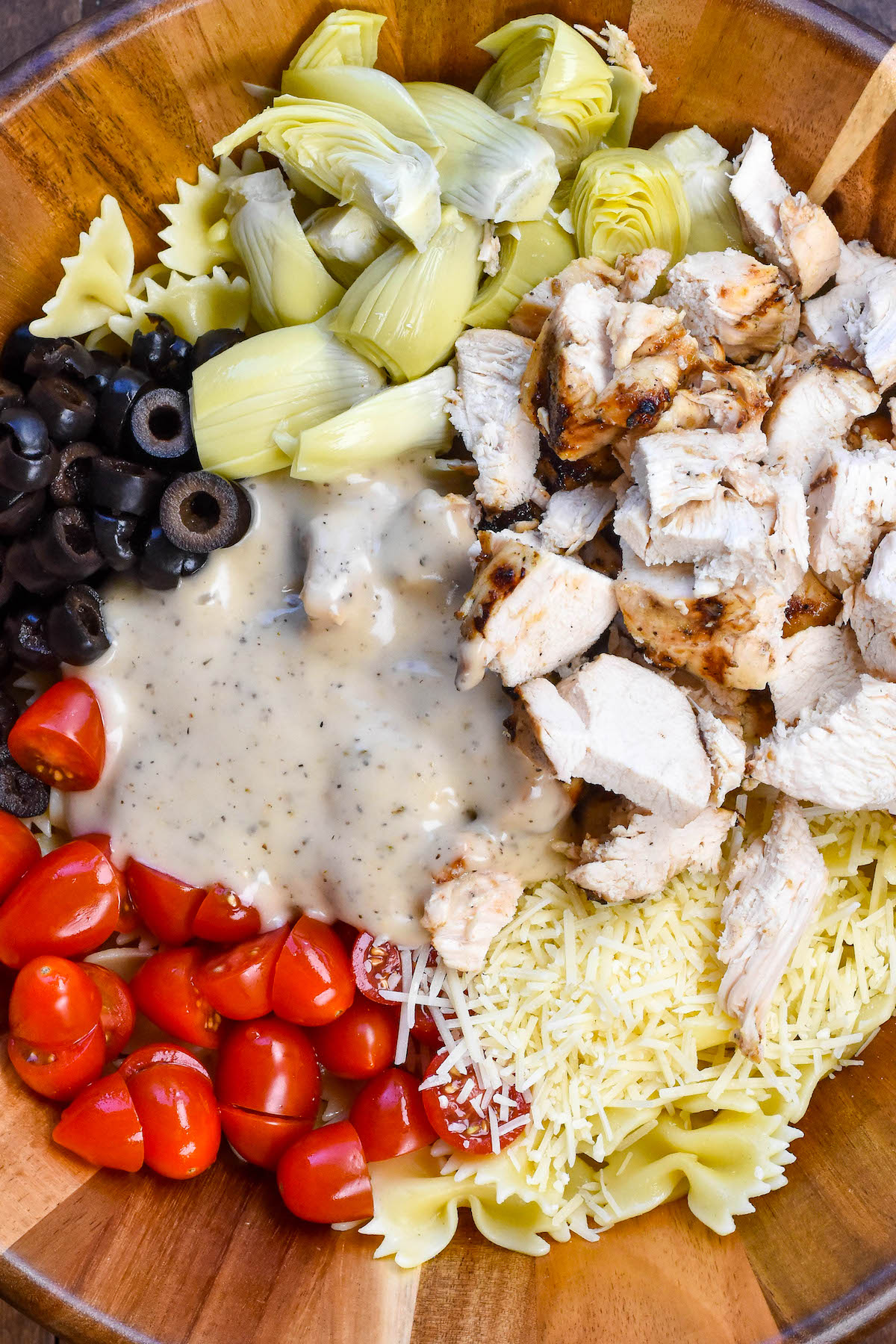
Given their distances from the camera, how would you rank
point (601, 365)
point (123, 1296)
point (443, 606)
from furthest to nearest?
point (443, 606), point (601, 365), point (123, 1296)

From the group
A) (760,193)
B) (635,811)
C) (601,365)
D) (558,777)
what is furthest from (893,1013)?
(760,193)

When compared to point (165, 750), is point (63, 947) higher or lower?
lower

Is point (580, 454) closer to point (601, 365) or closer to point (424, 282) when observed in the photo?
point (601, 365)

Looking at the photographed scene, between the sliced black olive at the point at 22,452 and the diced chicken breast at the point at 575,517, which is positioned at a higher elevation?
the sliced black olive at the point at 22,452

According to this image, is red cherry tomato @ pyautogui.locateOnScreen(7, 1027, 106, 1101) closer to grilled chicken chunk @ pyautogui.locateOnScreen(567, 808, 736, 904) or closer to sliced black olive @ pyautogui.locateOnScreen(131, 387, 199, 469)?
grilled chicken chunk @ pyautogui.locateOnScreen(567, 808, 736, 904)

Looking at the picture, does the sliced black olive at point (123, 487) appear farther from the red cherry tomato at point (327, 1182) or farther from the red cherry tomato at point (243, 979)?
the red cherry tomato at point (327, 1182)

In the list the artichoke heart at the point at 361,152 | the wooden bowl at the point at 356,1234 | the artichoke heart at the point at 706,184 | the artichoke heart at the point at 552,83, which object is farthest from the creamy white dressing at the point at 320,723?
the artichoke heart at the point at 706,184
